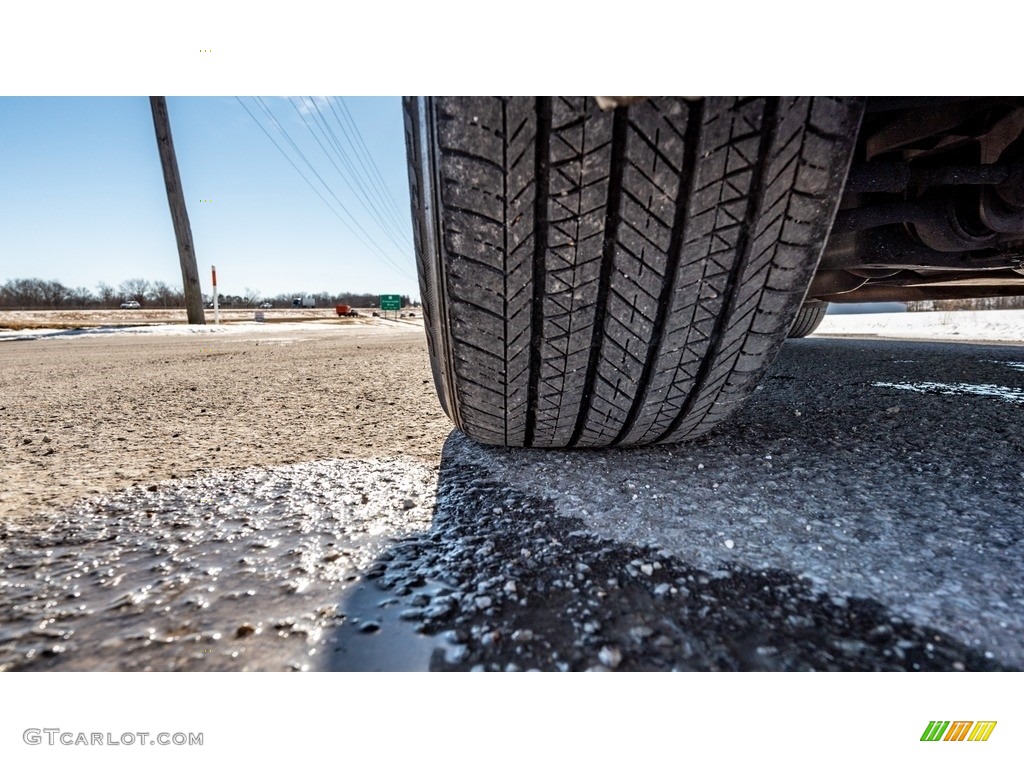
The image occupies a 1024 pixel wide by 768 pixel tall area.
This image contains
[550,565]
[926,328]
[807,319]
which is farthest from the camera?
[926,328]

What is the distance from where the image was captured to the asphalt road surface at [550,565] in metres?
0.56

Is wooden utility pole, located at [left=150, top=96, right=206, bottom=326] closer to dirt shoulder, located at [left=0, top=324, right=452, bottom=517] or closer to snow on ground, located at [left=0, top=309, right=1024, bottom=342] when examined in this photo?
snow on ground, located at [left=0, top=309, right=1024, bottom=342]

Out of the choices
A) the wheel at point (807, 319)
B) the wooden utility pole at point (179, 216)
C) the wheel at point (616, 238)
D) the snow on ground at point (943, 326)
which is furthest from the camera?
the wooden utility pole at point (179, 216)

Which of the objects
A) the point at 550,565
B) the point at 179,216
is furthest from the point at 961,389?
the point at 179,216

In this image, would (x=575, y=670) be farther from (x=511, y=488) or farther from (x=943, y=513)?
(x=943, y=513)

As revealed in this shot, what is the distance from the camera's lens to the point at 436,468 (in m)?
1.15

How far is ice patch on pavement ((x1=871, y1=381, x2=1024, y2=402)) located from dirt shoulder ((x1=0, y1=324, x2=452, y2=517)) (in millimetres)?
1788

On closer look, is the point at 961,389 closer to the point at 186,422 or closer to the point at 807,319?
the point at 807,319

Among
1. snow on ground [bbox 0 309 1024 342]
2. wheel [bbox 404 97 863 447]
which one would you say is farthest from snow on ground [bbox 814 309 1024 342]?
wheel [bbox 404 97 863 447]

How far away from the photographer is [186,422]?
1.62m

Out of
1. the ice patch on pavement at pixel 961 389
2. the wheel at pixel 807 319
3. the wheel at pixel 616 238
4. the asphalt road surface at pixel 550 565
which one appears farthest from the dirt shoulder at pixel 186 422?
the wheel at pixel 807 319
